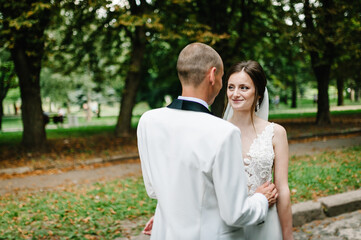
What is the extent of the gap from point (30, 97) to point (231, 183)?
12.3 meters

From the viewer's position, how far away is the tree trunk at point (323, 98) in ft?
61.9

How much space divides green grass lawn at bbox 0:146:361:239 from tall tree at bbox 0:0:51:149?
584cm

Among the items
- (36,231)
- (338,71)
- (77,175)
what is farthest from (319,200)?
(338,71)

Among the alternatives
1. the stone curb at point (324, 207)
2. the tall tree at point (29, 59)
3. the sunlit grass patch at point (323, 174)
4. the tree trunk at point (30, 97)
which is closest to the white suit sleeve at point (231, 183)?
the stone curb at point (324, 207)

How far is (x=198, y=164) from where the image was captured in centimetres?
167

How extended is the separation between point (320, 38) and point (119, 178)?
438 inches

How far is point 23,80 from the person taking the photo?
1202 centimetres

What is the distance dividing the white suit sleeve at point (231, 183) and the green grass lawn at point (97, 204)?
3.49 meters

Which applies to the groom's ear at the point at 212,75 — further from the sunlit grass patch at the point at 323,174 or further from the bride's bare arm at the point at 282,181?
the sunlit grass patch at the point at 323,174

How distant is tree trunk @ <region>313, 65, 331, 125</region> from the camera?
18859 mm

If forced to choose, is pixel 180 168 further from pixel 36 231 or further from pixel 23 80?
pixel 23 80

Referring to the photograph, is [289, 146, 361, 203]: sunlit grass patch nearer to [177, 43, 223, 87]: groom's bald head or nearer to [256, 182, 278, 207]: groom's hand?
[256, 182, 278, 207]: groom's hand

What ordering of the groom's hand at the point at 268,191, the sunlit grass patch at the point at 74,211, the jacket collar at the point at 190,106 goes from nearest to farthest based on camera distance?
the jacket collar at the point at 190,106 < the groom's hand at the point at 268,191 < the sunlit grass patch at the point at 74,211

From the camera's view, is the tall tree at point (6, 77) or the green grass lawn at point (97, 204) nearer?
the green grass lawn at point (97, 204)
